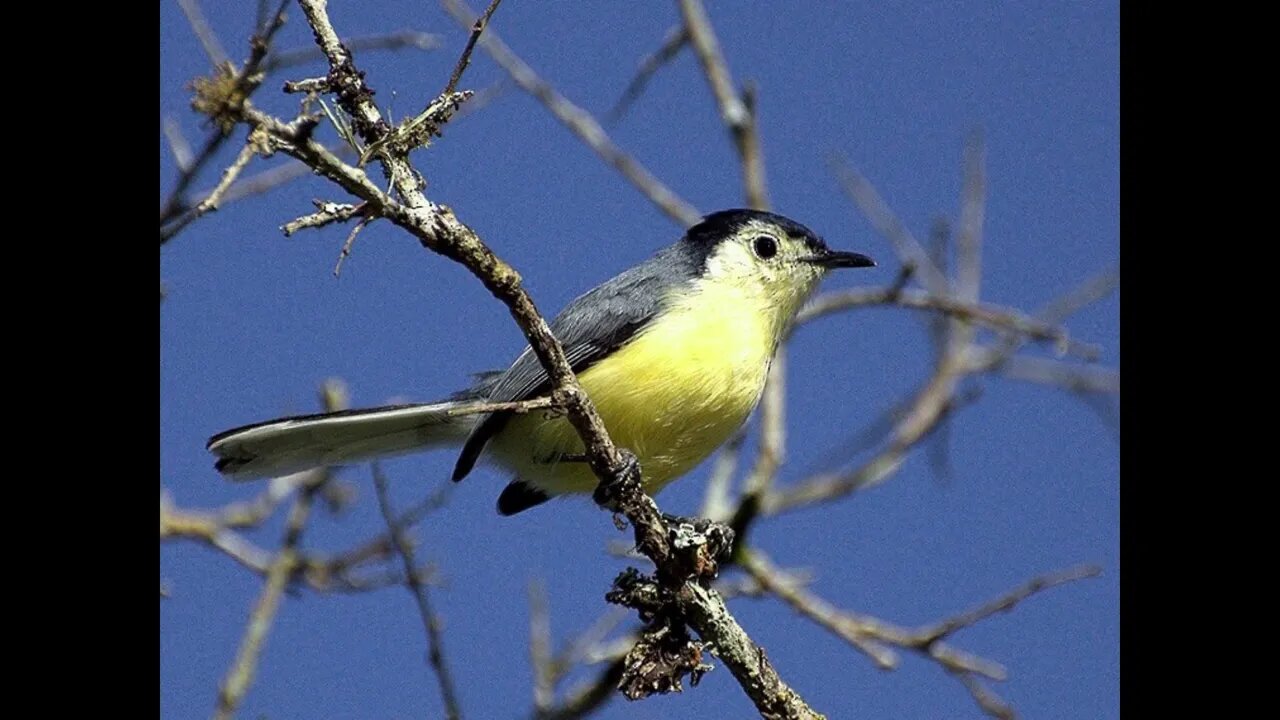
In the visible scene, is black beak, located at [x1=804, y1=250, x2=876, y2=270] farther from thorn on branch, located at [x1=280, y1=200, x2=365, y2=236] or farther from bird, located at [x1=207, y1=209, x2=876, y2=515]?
thorn on branch, located at [x1=280, y1=200, x2=365, y2=236]

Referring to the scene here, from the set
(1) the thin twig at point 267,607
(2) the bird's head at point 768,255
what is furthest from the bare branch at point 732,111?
(1) the thin twig at point 267,607

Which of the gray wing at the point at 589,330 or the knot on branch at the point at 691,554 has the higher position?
the gray wing at the point at 589,330

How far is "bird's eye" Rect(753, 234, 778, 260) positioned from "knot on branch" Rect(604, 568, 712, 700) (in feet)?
6.97

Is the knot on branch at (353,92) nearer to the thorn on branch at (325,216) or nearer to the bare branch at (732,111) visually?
the thorn on branch at (325,216)

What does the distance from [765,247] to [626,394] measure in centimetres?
114

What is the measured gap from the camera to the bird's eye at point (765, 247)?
525 centimetres

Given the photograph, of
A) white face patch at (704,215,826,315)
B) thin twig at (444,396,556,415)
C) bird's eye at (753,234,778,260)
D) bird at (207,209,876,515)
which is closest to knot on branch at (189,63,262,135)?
thin twig at (444,396,556,415)

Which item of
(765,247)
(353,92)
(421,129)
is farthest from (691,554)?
(765,247)

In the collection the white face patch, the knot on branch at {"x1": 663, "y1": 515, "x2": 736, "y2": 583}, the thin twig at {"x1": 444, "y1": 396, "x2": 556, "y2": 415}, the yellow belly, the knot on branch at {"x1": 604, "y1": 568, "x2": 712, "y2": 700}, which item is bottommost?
the knot on branch at {"x1": 604, "y1": 568, "x2": 712, "y2": 700}

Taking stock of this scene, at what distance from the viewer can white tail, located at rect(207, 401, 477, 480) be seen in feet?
14.2

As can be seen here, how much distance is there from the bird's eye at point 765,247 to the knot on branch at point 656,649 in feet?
6.97

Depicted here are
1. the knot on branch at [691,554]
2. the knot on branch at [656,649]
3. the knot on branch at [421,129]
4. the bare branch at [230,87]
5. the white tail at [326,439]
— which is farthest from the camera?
the white tail at [326,439]
